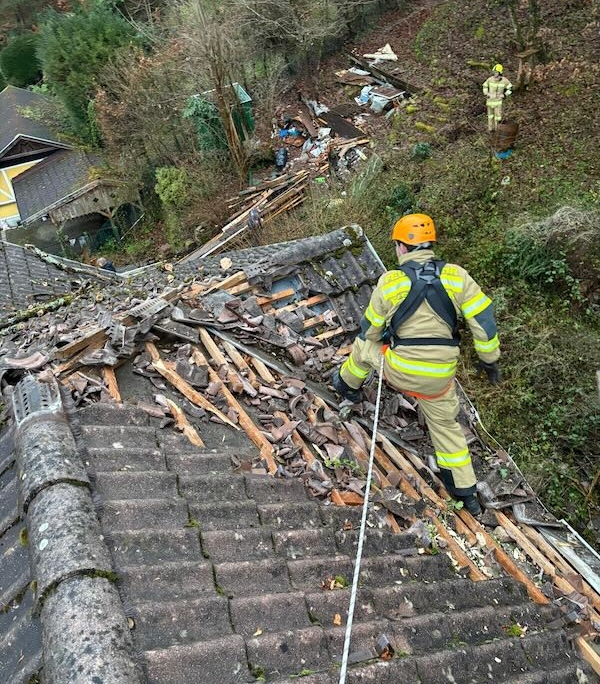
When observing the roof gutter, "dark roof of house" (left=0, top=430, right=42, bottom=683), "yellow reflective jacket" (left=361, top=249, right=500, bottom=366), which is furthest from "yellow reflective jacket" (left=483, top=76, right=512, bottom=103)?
"dark roof of house" (left=0, top=430, right=42, bottom=683)

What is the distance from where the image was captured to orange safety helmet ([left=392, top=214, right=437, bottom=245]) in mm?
3799

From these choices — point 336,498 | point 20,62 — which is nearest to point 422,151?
point 336,498

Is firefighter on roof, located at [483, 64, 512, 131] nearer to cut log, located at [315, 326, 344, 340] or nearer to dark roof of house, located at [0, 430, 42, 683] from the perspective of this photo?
cut log, located at [315, 326, 344, 340]

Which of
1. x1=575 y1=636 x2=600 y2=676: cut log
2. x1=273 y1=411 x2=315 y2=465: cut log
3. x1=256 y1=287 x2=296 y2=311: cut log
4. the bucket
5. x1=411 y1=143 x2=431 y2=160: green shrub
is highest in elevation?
x1=256 y1=287 x2=296 y2=311: cut log

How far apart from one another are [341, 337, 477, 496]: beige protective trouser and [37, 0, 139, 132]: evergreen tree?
17.6m

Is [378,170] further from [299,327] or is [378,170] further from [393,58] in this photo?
[299,327]

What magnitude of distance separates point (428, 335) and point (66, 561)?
8.96 ft

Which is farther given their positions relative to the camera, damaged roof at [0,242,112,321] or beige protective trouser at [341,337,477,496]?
damaged roof at [0,242,112,321]

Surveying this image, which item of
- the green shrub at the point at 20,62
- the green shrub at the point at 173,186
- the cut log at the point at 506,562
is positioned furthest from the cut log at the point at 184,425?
the green shrub at the point at 20,62

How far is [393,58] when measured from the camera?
56.0ft

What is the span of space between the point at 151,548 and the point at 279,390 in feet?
5.81

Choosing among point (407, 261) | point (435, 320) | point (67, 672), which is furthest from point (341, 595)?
point (407, 261)

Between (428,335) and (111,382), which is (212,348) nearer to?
(111,382)

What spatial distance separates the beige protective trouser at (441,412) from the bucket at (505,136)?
828cm
